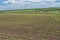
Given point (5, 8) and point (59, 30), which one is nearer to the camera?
point (59, 30)

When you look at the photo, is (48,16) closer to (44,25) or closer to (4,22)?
(44,25)

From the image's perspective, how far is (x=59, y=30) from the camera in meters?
3.11

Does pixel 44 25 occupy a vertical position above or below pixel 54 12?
below

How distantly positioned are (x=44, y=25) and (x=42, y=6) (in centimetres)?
41

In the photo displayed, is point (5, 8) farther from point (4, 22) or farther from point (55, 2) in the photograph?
point (55, 2)

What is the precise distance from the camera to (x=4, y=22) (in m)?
3.38

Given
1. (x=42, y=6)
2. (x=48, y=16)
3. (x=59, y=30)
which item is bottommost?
(x=59, y=30)

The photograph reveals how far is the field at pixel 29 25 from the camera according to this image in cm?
313

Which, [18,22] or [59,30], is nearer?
[59,30]

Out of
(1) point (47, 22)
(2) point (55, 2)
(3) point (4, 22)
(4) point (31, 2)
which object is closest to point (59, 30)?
(1) point (47, 22)

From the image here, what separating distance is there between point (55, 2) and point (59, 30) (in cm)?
59

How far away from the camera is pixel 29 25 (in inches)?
127

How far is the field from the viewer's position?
3133mm

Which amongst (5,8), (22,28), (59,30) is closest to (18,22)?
(22,28)
